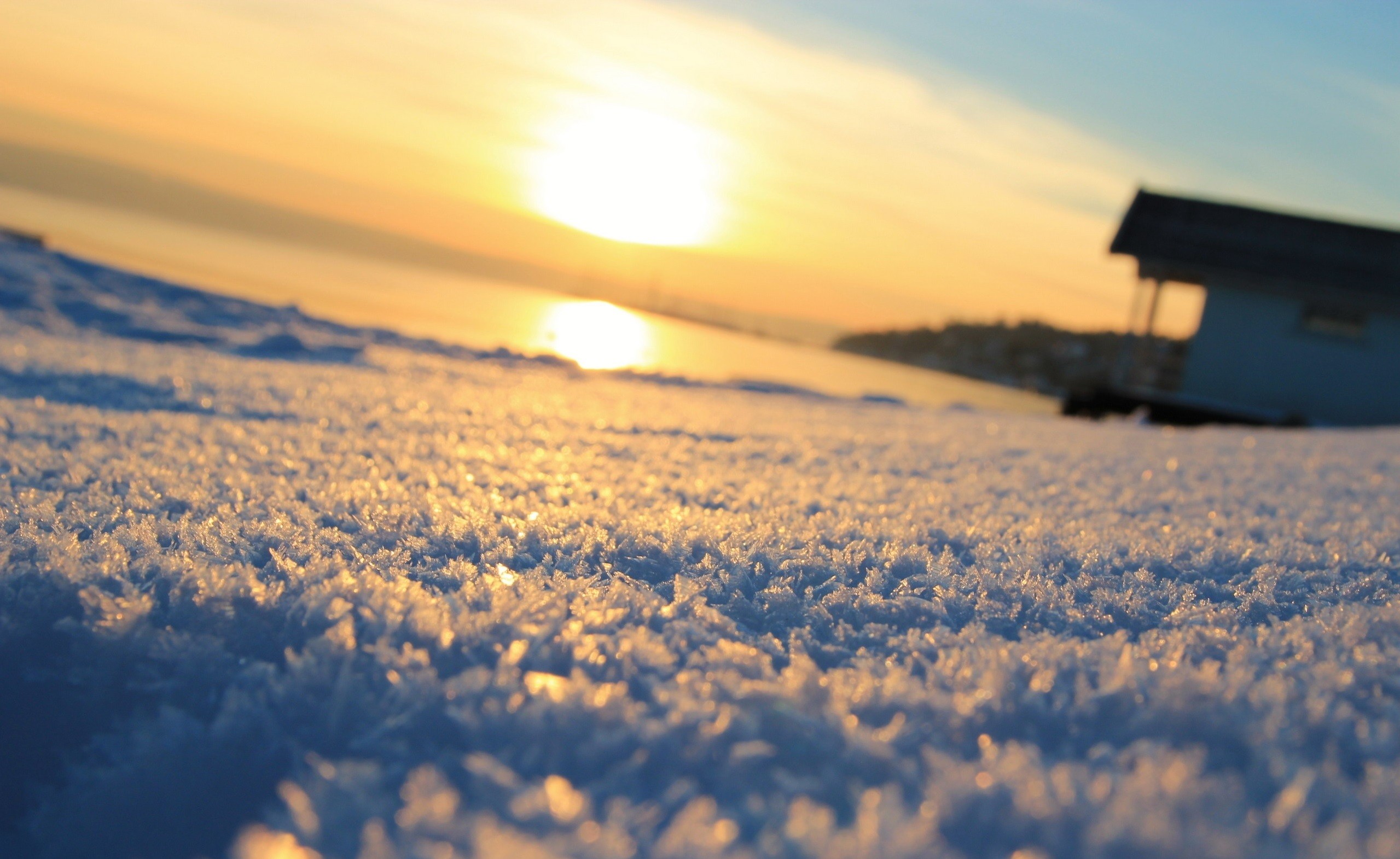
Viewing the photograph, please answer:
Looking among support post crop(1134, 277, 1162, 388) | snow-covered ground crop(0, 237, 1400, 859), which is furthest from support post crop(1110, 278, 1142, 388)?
snow-covered ground crop(0, 237, 1400, 859)

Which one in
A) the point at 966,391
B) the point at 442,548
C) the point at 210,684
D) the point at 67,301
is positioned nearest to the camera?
the point at 210,684

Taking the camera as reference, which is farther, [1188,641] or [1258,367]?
[1258,367]

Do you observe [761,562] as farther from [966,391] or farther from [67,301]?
[966,391]

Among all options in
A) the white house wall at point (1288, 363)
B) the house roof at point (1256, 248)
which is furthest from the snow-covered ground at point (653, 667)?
the white house wall at point (1288, 363)

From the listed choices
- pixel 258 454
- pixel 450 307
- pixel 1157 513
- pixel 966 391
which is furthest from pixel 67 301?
pixel 966 391

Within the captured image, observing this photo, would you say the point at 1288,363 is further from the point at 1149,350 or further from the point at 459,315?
the point at 459,315

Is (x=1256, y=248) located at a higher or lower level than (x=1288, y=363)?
higher

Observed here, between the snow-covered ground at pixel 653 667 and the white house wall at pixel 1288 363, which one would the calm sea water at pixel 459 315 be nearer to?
the white house wall at pixel 1288 363

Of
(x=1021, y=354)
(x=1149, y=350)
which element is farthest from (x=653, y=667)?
(x=1021, y=354)
